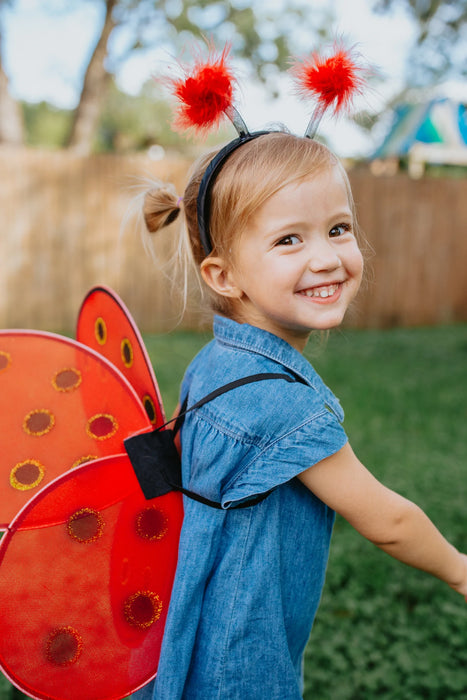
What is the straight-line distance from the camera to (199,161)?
139 cm

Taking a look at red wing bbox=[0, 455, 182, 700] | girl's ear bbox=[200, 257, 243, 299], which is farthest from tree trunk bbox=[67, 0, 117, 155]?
red wing bbox=[0, 455, 182, 700]

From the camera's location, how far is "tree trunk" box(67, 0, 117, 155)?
426 inches

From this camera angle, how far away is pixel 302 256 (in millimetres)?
1163

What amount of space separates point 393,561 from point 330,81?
2226mm

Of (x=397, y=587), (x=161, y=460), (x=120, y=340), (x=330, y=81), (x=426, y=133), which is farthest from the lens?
(x=426, y=133)

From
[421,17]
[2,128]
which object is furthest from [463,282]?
[2,128]

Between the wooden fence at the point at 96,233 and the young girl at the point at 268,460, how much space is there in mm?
5951

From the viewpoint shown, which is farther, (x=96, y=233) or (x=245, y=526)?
(x=96, y=233)

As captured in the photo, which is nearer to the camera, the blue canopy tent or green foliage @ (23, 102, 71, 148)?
the blue canopy tent

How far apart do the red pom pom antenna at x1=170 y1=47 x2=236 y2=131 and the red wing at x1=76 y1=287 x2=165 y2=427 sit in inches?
16.1

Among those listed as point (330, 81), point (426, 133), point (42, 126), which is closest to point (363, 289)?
point (426, 133)

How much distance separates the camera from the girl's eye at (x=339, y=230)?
48.1 inches

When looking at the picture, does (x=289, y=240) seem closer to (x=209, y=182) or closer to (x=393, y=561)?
(x=209, y=182)

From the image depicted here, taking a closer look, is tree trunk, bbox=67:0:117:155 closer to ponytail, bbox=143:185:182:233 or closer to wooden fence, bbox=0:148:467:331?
wooden fence, bbox=0:148:467:331
